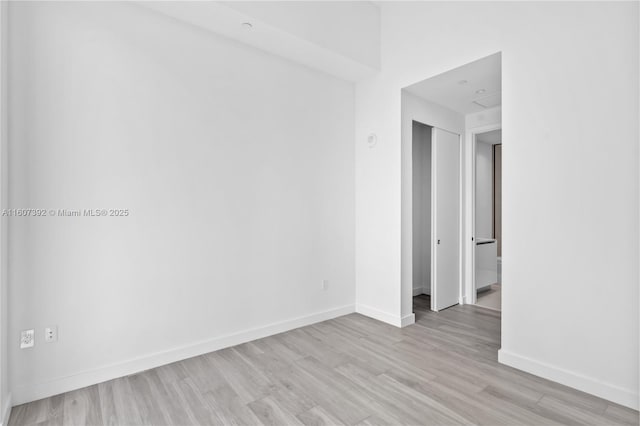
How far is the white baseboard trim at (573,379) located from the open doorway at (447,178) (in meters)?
1.19

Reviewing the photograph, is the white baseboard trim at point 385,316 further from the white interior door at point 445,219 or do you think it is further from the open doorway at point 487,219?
the open doorway at point 487,219

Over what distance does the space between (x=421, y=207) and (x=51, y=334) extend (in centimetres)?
461

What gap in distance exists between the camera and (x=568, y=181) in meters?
2.43

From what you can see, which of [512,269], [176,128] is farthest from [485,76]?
[176,128]

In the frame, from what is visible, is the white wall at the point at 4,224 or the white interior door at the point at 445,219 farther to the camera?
the white interior door at the point at 445,219

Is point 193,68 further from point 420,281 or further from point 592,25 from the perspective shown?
point 420,281

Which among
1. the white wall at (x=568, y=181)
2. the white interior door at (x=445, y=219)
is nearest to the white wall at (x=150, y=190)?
the white interior door at (x=445, y=219)

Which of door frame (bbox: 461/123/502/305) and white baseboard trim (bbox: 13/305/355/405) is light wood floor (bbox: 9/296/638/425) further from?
door frame (bbox: 461/123/502/305)

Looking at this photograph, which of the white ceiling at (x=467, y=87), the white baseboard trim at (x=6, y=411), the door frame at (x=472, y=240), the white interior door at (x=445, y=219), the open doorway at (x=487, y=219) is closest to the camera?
the white baseboard trim at (x=6, y=411)

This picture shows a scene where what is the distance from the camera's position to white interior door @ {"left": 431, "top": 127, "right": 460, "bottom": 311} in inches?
164

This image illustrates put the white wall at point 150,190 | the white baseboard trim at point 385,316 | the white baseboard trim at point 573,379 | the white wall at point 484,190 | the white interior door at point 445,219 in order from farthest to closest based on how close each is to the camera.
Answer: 1. the white wall at point 484,190
2. the white interior door at point 445,219
3. the white baseboard trim at point 385,316
4. the white wall at point 150,190
5. the white baseboard trim at point 573,379

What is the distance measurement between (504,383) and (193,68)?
358 centimetres

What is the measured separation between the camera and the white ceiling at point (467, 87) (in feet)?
10.2

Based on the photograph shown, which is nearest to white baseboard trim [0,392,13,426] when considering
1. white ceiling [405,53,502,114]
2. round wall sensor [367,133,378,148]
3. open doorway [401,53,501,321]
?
open doorway [401,53,501,321]
